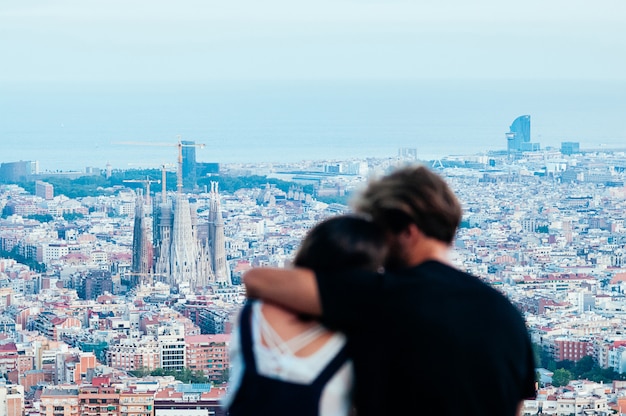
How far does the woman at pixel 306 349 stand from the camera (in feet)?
4.50

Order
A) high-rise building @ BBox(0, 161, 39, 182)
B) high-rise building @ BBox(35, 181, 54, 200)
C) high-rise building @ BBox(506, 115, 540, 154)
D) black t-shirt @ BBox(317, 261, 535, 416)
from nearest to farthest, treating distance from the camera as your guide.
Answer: black t-shirt @ BBox(317, 261, 535, 416)
high-rise building @ BBox(35, 181, 54, 200)
high-rise building @ BBox(0, 161, 39, 182)
high-rise building @ BBox(506, 115, 540, 154)

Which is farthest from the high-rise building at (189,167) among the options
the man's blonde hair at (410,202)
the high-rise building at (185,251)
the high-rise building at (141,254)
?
the man's blonde hair at (410,202)

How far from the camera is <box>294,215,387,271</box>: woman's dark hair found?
1380 mm

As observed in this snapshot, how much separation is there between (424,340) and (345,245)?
107 mm

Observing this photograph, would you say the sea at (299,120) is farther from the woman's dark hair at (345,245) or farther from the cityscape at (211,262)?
the woman's dark hair at (345,245)

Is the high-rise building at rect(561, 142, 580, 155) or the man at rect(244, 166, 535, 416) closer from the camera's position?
the man at rect(244, 166, 535, 416)

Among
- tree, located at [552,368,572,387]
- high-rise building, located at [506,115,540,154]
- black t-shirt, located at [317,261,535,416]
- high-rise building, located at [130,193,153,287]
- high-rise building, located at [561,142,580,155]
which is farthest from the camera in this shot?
high-rise building, located at [506,115,540,154]

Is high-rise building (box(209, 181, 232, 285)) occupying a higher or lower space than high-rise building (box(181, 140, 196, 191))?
lower

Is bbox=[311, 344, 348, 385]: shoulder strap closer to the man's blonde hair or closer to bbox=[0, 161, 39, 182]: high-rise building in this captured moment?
the man's blonde hair

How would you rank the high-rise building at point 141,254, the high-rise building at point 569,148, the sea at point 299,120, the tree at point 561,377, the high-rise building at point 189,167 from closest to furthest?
the tree at point 561,377, the high-rise building at point 141,254, the high-rise building at point 189,167, the high-rise building at point 569,148, the sea at point 299,120

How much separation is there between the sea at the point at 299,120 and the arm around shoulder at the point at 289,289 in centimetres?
3458

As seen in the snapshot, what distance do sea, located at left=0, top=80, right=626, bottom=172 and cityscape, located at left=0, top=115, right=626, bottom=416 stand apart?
2.95 meters

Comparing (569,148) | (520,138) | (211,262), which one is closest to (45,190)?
(520,138)

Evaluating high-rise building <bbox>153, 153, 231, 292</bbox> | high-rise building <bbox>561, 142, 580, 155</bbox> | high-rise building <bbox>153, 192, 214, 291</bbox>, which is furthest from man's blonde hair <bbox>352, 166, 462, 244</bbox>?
high-rise building <bbox>561, 142, 580, 155</bbox>
